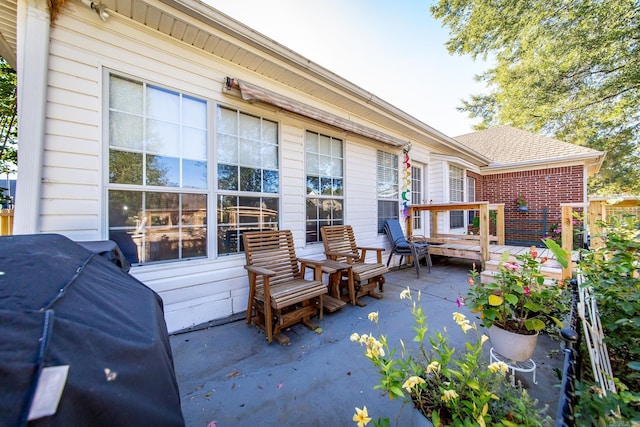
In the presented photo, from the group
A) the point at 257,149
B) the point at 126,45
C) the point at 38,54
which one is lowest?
the point at 257,149

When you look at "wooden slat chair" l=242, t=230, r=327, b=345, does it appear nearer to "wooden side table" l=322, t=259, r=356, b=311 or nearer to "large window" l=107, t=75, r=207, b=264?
"wooden side table" l=322, t=259, r=356, b=311

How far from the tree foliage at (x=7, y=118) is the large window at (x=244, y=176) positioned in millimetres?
5367

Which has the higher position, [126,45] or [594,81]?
[594,81]

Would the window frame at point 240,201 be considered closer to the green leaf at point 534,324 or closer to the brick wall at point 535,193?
the green leaf at point 534,324

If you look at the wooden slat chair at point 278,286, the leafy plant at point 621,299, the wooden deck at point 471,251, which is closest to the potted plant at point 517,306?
the leafy plant at point 621,299

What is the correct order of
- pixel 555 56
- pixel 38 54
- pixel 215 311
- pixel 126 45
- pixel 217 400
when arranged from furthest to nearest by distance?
pixel 555 56 < pixel 215 311 < pixel 126 45 < pixel 38 54 < pixel 217 400

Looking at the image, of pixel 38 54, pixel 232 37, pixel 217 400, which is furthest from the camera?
pixel 232 37

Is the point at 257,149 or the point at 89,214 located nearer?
the point at 89,214

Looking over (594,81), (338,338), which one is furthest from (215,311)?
(594,81)

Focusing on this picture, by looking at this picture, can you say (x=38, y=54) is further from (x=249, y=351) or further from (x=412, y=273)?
(x=412, y=273)

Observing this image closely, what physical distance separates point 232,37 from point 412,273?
4938 millimetres

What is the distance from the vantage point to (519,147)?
902 centimetres

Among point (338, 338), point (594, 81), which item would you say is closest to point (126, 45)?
point (338, 338)

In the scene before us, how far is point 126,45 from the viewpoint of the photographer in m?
2.38
